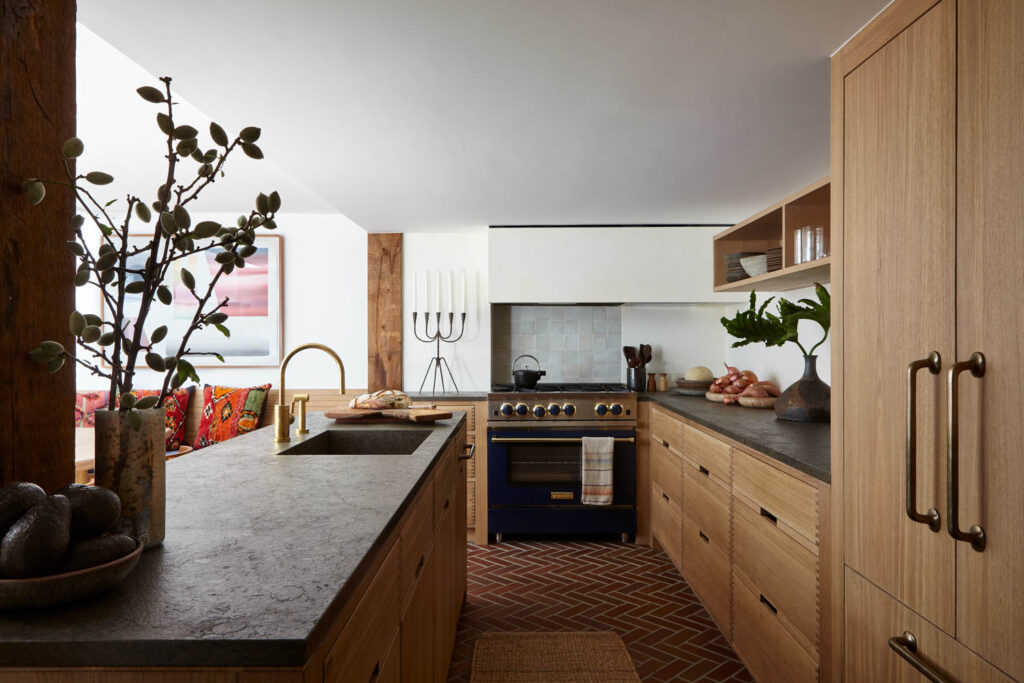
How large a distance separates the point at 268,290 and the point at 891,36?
15.5ft

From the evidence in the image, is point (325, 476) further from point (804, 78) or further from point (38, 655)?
point (804, 78)

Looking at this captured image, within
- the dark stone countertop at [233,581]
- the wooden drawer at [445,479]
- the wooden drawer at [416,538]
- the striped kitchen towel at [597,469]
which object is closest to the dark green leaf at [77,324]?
the dark stone countertop at [233,581]

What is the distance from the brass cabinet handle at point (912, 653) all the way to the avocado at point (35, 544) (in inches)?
63.9

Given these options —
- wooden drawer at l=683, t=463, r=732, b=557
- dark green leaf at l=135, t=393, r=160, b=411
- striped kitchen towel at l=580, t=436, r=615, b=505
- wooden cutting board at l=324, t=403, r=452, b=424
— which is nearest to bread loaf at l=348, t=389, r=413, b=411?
wooden cutting board at l=324, t=403, r=452, b=424

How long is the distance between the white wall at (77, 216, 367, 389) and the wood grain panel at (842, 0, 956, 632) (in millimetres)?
4166

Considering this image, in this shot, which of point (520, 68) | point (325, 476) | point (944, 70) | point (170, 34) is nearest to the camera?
point (944, 70)

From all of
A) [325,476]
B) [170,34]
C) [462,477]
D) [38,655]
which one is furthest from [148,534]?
[462,477]

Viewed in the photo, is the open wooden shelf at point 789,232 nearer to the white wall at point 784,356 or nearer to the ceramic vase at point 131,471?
the white wall at point 784,356

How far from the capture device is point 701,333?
5078 mm

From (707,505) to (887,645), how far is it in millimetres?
1481

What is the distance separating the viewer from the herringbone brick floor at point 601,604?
2.69m

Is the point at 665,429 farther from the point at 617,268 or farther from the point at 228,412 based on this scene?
the point at 228,412

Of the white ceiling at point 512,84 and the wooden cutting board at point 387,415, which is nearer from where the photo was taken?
the white ceiling at point 512,84

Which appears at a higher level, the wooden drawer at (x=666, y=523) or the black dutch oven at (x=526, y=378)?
the black dutch oven at (x=526, y=378)
